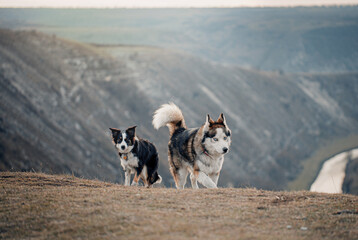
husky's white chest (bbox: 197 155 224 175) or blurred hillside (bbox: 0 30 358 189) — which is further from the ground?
blurred hillside (bbox: 0 30 358 189)

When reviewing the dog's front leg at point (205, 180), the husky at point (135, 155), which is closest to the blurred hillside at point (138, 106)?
the husky at point (135, 155)

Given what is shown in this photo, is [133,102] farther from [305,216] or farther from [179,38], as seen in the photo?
[179,38]

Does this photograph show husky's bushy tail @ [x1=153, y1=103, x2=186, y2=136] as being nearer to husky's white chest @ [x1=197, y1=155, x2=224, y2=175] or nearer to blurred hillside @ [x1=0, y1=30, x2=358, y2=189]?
husky's white chest @ [x1=197, y1=155, x2=224, y2=175]

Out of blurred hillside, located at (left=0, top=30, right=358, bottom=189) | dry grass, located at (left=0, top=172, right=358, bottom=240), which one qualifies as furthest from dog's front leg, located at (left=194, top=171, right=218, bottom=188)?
blurred hillside, located at (left=0, top=30, right=358, bottom=189)

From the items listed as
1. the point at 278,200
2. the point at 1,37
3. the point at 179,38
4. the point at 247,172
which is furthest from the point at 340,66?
the point at 278,200

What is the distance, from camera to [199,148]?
1033 centimetres

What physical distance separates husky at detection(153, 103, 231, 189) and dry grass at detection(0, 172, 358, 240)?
28.1 inches

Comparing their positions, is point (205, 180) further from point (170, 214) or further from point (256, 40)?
point (256, 40)

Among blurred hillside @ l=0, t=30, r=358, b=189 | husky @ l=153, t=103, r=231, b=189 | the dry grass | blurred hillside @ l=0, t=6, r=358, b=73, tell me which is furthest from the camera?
blurred hillside @ l=0, t=6, r=358, b=73

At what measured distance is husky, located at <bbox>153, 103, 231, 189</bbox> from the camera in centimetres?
1004

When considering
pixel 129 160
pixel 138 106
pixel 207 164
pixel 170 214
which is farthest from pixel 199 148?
pixel 138 106

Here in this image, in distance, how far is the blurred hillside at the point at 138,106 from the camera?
42.7m

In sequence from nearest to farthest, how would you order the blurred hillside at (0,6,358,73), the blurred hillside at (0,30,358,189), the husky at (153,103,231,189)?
the husky at (153,103,231,189) → the blurred hillside at (0,30,358,189) → the blurred hillside at (0,6,358,73)

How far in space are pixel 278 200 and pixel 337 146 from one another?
80.0 m
